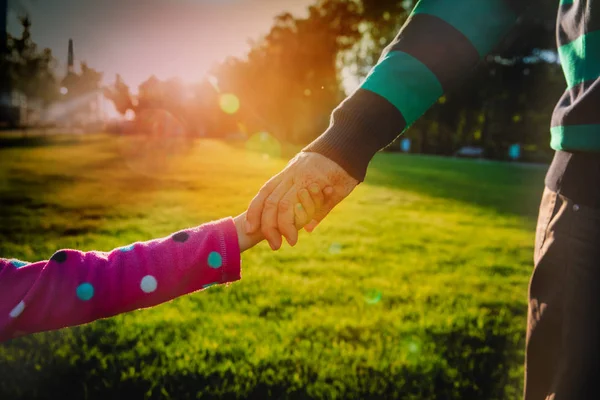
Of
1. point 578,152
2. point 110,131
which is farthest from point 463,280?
point 110,131

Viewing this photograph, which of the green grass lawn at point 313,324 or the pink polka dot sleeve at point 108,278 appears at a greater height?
the pink polka dot sleeve at point 108,278

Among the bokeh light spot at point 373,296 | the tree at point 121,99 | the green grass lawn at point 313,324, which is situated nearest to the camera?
the green grass lawn at point 313,324

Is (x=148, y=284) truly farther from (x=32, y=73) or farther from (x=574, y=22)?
(x=32, y=73)

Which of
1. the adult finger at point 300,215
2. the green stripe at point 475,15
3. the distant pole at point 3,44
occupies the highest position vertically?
the distant pole at point 3,44

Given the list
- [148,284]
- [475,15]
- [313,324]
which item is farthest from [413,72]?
[313,324]

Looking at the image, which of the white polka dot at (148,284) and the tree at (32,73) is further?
the tree at (32,73)

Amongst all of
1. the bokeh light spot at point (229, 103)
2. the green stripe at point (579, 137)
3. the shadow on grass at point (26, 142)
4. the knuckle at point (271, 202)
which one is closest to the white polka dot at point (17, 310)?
the knuckle at point (271, 202)

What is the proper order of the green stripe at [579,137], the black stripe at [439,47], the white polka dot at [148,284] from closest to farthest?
the green stripe at [579,137] < the white polka dot at [148,284] < the black stripe at [439,47]

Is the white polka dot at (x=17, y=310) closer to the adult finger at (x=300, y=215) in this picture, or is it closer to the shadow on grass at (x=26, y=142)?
the adult finger at (x=300, y=215)

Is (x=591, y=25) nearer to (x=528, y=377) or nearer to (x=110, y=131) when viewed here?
(x=528, y=377)

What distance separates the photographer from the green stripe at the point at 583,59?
3.67 ft

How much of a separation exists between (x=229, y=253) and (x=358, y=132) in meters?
0.53

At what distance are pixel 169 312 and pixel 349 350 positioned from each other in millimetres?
1585

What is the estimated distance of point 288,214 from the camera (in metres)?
1.29
